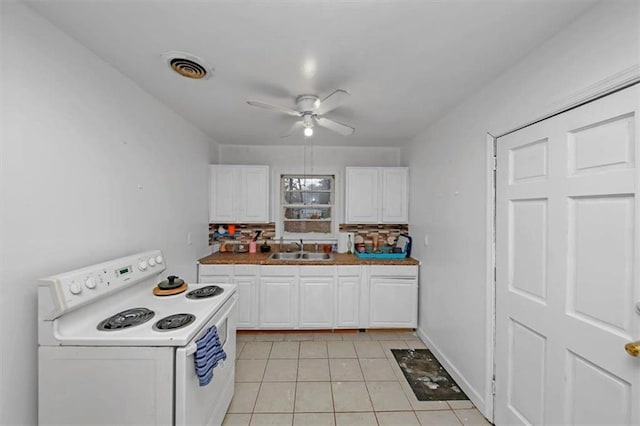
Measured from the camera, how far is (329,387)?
2.26m

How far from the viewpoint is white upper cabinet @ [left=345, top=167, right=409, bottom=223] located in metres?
3.59

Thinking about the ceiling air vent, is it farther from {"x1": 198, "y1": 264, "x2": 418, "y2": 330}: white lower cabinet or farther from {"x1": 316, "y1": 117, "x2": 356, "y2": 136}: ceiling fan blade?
{"x1": 198, "y1": 264, "x2": 418, "y2": 330}: white lower cabinet

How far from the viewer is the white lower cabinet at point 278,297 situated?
10.4ft

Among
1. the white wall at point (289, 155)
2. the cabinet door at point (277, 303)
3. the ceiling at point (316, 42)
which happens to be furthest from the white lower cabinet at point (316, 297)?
the ceiling at point (316, 42)

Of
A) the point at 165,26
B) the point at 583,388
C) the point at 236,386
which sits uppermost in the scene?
the point at 165,26

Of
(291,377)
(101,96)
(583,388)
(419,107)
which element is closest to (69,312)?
(101,96)

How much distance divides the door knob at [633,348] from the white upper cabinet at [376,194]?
8.60 ft

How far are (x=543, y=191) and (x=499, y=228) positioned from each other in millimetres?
424

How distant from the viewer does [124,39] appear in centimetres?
145

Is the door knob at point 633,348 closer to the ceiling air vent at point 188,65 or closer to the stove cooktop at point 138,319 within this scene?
the stove cooktop at point 138,319

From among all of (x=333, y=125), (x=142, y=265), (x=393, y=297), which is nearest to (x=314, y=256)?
(x=393, y=297)

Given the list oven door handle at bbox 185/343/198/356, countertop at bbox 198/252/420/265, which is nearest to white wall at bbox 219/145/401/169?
countertop at bbox 198/252/420/265

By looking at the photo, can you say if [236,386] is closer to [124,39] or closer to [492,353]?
[492,353]

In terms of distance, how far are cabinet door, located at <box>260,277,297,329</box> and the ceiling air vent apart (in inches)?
87.9
